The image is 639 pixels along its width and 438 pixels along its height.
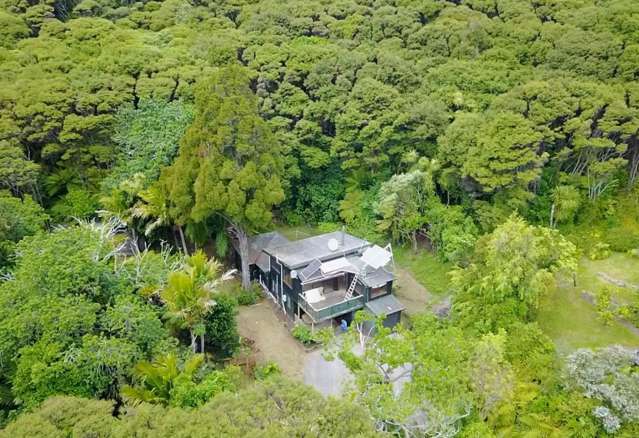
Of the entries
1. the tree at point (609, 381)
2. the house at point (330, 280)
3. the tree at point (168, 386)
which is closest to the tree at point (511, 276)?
the tree at point (609, 381)

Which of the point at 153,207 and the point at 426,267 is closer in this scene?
the point at 153,207

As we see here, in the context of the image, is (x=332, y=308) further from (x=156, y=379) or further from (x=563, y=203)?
(x=563, y=203)

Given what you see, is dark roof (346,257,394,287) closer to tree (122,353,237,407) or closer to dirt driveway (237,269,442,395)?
dirt driveway (237,269,442,395)

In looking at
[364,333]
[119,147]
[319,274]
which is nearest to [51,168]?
[119,147]

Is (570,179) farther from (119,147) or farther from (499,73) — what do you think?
(119,147)

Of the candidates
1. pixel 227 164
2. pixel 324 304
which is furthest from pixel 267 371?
pixel 227 164

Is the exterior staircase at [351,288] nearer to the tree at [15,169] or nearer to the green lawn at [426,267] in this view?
the green lawn at [426,267]
